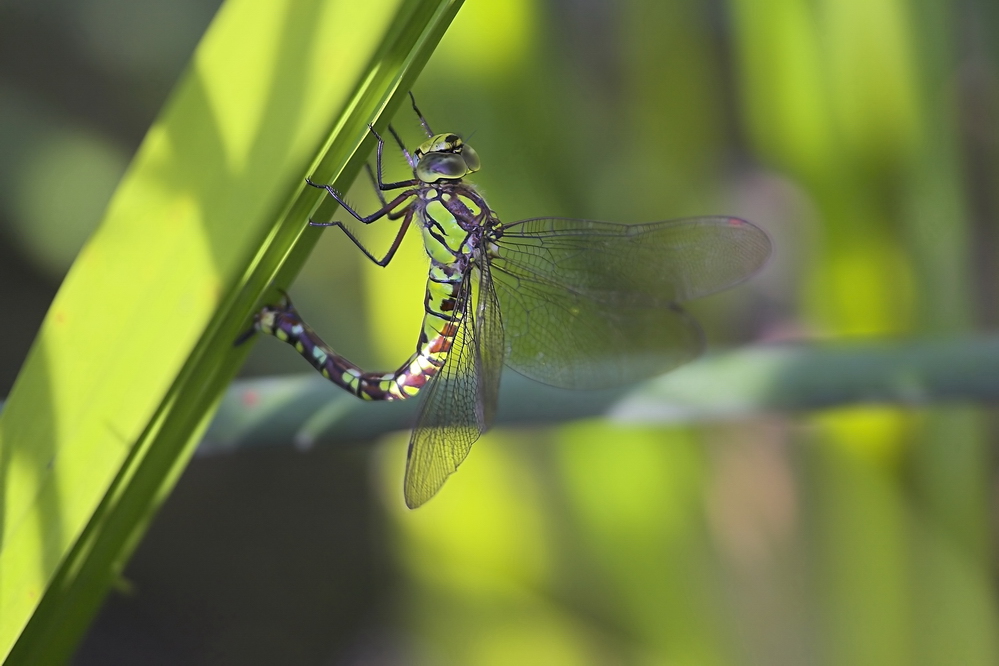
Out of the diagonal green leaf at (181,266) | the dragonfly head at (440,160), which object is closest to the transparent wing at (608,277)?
the dragonfly head at (440,160)

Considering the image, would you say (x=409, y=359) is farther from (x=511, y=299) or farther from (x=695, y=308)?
(x=695, y=308)

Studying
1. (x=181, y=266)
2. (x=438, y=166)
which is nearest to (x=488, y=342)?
(x=438, y=166)

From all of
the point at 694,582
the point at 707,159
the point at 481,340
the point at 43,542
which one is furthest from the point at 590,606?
the point at 43,542

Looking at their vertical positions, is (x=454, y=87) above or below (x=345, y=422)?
above

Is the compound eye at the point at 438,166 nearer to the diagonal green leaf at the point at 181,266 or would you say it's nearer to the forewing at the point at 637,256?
the forewing at the point at 637,256

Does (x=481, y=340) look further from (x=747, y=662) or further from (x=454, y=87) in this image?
(x=747, y=662)

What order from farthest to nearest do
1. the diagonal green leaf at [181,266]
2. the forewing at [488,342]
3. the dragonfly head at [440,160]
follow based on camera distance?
the dragonfly head at [440,160], the forewing at [488,342], the diagonal green leaf at [181,266]
